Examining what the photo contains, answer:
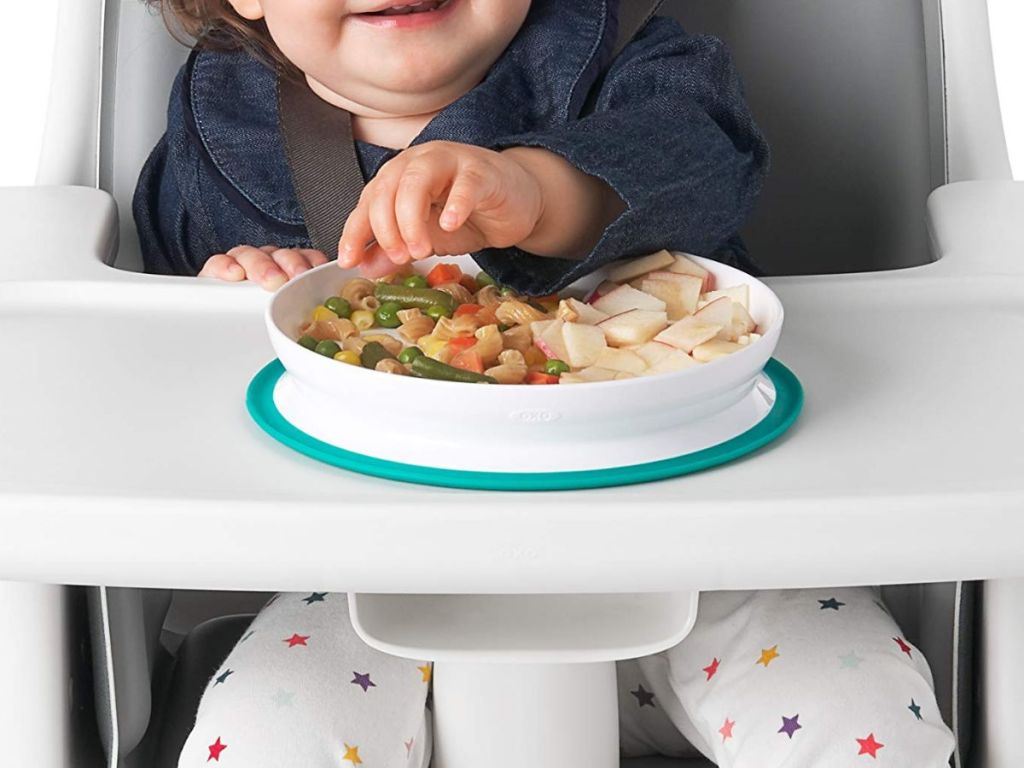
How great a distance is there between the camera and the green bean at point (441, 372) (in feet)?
2.39

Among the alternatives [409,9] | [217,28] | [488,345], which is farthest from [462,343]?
[217,28]

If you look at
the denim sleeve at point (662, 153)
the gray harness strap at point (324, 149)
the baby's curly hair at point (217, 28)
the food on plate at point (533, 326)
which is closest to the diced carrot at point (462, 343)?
the food on plate at point (533, 326)

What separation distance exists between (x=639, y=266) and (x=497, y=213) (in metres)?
0.14

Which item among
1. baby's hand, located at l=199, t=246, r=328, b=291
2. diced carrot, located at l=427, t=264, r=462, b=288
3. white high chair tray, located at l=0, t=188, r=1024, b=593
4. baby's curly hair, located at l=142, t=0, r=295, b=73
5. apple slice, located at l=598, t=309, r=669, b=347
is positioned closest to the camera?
white high chair tray, located at l=0, t=188, r=1024, b=593

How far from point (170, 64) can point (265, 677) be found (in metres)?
0.55

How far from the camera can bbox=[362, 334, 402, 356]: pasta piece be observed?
30.9 inches

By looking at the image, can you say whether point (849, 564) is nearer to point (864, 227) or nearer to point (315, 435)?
point (315, 435)

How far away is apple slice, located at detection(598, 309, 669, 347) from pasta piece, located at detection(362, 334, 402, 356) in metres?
0.10

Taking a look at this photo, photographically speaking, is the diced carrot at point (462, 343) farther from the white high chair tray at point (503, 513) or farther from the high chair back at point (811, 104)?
the high chair back at point (811, 104)

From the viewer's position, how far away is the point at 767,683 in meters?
0.92

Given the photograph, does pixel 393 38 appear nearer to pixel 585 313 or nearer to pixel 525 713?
pixel 585 313

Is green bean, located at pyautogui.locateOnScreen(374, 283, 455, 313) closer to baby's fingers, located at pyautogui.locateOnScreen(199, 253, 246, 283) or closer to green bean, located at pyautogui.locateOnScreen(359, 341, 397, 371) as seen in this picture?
green bean, located at pyautogui.locateOnScreen(359, 341, 397, 371)

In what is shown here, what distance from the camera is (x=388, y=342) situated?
79 cm

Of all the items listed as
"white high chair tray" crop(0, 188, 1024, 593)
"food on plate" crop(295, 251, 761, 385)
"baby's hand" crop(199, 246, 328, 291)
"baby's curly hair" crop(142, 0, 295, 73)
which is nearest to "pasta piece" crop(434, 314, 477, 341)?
"food on plate" crop(295, 251, 761, 385)
